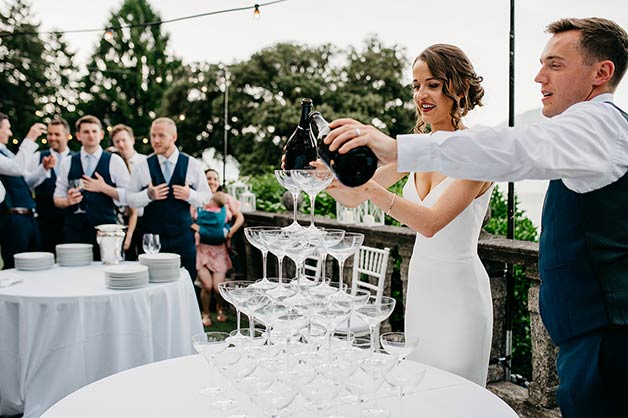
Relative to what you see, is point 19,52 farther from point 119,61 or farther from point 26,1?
point 119,61

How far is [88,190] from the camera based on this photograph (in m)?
4.55

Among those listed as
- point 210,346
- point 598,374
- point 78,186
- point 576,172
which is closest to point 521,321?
point 598,374

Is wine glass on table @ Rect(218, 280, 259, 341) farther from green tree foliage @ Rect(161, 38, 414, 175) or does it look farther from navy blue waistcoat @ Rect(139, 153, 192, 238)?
green tree foliage @ Rect(161, 38, 414, 175)

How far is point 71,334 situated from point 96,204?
2.05 metres

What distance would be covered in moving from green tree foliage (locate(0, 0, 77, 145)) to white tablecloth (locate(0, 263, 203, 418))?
1940cm

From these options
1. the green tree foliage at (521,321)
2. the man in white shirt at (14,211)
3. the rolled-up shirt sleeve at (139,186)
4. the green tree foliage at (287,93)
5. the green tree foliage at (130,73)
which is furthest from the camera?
the green tree foliage at (130,73)

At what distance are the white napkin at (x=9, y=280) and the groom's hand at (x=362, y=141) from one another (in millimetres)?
2634

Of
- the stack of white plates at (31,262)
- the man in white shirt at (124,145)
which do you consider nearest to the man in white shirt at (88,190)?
the man in white shirt at (124,145)

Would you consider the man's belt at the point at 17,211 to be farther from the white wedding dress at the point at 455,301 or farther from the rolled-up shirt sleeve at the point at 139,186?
the white wedding dress at the point at 455,301

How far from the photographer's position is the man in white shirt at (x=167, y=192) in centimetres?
434

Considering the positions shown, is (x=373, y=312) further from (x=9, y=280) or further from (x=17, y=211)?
(x=17, y=211)

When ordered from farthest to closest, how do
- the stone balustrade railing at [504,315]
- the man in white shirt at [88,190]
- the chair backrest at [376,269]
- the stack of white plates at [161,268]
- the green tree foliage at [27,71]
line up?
the green tree foliage at [27,71]
the man in white shirt at [88,190]
the chair backrest at [376,269]
the stack of white plates at [161,268]
the stone balustrade railing at [504,315]

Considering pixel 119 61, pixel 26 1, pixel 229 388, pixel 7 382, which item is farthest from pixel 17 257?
pixel 119 61

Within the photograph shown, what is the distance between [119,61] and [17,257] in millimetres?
26266
